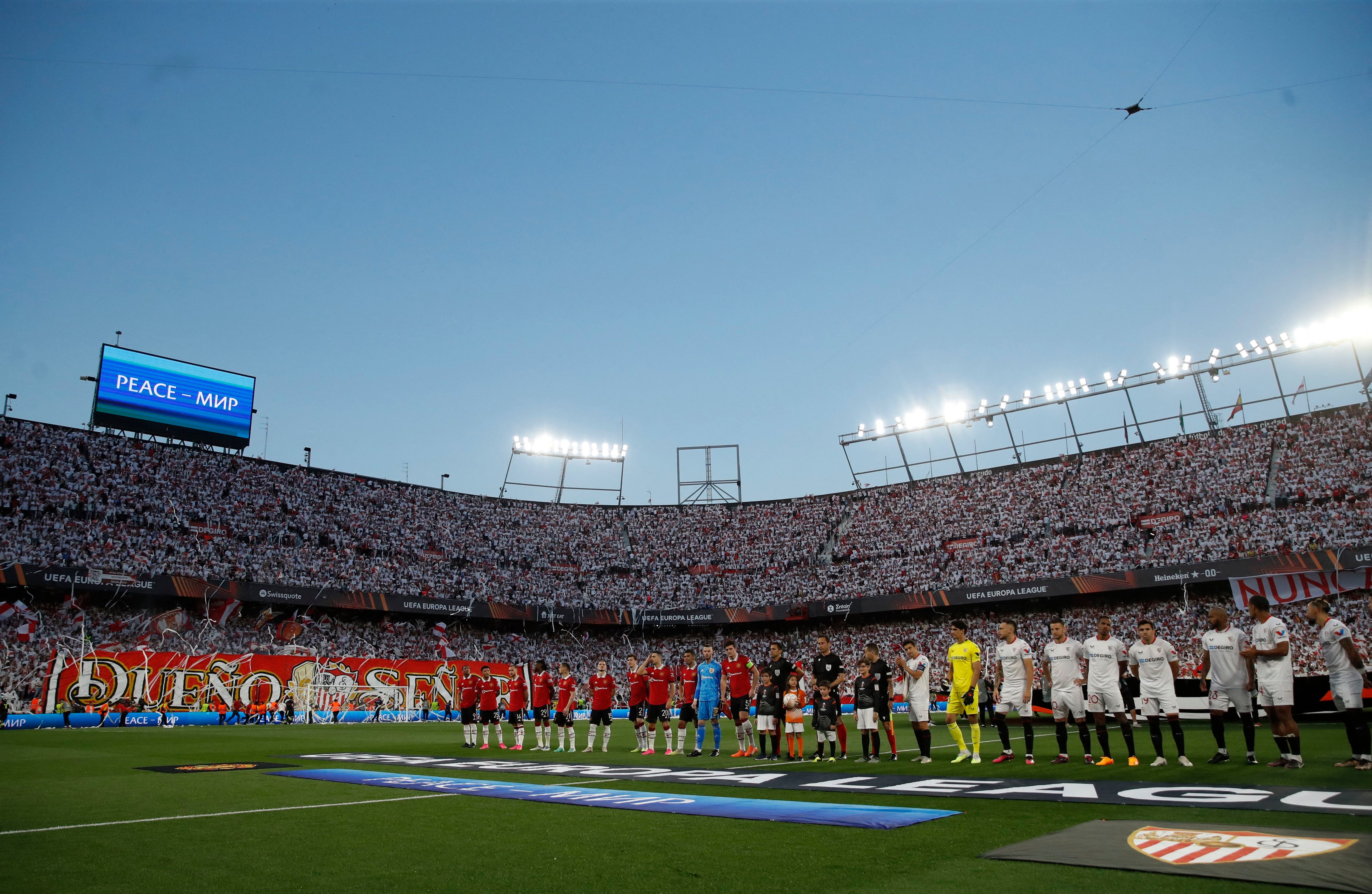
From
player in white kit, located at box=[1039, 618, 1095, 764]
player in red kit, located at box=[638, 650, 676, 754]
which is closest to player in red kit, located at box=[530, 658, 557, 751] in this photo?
player in red kit, located at box=[638, 650, 676, 754]

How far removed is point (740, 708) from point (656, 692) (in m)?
2.24

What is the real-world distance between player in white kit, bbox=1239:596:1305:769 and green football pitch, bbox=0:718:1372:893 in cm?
Result: 46

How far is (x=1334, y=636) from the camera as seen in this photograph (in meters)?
10.7

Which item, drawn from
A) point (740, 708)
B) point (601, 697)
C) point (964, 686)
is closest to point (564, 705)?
point (601, 697)

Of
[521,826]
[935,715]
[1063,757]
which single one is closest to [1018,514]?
[935,715]

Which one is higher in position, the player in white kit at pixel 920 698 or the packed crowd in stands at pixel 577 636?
the packed crowd in stands at pixel 577 636

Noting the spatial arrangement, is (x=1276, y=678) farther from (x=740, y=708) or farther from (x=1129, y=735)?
(x=740, y=708)

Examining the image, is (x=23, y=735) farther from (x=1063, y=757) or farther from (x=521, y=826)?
(x=1063, y=757)

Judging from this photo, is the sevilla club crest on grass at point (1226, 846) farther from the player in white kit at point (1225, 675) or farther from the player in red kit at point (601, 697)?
the player in red kit at point (601, 697)

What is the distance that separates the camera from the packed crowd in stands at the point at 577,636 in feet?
111

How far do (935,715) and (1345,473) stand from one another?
2407cm

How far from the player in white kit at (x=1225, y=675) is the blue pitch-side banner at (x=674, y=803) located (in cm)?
602

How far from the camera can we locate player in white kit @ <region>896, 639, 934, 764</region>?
42.3ft

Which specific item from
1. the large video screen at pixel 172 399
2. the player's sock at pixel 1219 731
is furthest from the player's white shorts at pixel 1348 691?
the large video screen at pixel 172 399
